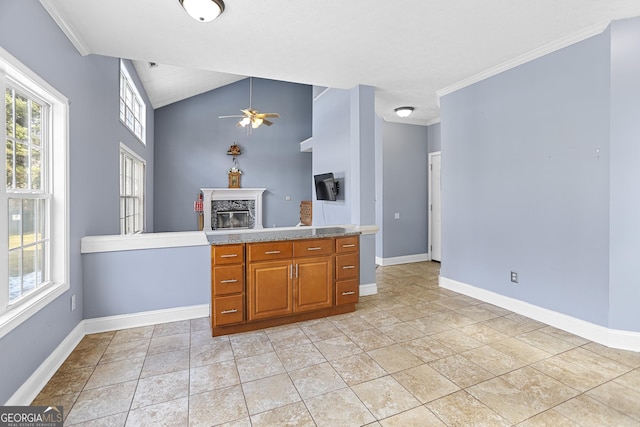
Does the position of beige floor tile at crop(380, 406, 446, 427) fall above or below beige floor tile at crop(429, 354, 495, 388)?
below

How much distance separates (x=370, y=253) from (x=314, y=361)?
2.03 m

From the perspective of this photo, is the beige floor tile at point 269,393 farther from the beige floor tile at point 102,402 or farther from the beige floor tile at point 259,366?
the beige floor tile at point 102,402

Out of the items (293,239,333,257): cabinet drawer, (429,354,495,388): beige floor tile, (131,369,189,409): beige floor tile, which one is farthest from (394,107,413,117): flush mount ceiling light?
(131,369,189,409): beige floor tile

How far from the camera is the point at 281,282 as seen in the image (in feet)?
10.2

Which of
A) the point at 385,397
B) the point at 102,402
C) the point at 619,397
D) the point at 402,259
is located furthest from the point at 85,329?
the point at 402,259

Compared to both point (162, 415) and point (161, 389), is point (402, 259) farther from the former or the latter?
point (162, 415)

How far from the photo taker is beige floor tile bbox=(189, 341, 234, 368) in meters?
2.47

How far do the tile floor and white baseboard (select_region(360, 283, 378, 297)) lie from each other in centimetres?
89

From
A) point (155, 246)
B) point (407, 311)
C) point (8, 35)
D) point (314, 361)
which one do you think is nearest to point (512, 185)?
point (407, 311)

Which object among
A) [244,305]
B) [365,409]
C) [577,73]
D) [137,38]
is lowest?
[365,409]

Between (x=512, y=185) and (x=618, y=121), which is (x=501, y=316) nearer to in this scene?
(x=512, y=185)

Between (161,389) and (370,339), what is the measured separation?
169 centimetres

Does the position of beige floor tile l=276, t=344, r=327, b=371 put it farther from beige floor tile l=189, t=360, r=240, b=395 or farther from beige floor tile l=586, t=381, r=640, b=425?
beige floor tile l=586, t=381, r=640, b=425

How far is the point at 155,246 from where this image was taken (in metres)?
3.14
